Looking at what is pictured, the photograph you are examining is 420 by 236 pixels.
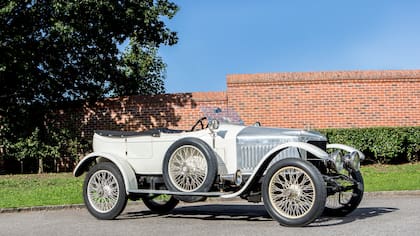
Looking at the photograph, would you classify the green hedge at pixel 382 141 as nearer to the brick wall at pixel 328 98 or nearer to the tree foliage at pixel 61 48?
the brick wall at pixel 328 98

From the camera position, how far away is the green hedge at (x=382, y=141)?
18.7m

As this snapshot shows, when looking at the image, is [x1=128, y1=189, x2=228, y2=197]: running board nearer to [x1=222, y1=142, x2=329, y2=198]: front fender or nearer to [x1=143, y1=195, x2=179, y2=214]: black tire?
[x1=222, y1=142, x2=329, y2=198]: front fender

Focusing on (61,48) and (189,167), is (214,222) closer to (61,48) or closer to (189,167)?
(189,167)

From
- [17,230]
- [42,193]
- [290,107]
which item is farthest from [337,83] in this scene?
[17,230]

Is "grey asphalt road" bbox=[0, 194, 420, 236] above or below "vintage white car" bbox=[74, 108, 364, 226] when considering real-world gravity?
below

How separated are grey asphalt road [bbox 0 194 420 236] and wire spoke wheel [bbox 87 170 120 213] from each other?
0.25m

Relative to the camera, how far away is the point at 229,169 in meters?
8.10

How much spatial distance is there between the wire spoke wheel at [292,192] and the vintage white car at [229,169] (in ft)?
0.04

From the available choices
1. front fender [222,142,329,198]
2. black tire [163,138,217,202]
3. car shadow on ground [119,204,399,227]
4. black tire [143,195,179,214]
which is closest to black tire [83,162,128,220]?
car shadow on ground [119,204,399,227]

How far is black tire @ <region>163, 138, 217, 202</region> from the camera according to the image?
7.91 metres

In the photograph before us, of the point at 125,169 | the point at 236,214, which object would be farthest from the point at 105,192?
the point at 236,214

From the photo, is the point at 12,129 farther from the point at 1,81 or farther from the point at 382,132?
the point at 382,132

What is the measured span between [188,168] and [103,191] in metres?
1.55

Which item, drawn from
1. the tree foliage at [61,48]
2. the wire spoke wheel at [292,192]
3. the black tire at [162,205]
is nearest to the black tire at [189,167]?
the wire spoke wheel at [292,192]
